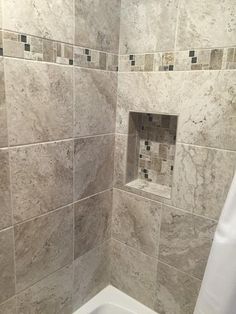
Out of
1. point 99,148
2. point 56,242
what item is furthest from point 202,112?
point 56,242

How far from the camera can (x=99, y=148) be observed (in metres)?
1.30

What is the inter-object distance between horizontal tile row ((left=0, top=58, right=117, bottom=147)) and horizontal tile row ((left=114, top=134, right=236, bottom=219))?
426 mm

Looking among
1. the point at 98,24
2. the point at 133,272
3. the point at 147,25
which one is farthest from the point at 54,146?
the point at 133,272

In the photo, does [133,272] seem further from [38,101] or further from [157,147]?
[38,101]

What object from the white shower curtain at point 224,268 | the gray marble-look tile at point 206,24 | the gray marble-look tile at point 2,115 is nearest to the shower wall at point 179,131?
the gray marble-look tile at point 206,24

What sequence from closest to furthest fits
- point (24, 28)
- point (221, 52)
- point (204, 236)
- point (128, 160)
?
point (24, 28), point (221, 52), point (204, 236), point (128, 160)

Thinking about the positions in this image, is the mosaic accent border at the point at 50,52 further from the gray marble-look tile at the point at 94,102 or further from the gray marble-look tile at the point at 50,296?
the gray marble-look tile at the point at 50,296

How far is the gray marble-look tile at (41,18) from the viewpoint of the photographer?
2.78 ft

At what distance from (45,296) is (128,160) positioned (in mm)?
753

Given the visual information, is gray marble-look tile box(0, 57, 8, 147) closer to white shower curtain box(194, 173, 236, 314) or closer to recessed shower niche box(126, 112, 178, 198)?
recessed shower niche box(126, 112, 178, 198)

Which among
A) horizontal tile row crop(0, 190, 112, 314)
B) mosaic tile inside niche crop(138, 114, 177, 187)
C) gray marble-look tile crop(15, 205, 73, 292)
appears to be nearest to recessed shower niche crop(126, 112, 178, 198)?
mosaic tile inside niche crop(138, 114, 177, 187)

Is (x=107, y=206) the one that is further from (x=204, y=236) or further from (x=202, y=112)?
(x=202, y=112)

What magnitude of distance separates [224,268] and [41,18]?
1.03 m

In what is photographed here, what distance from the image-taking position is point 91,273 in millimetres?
1430
